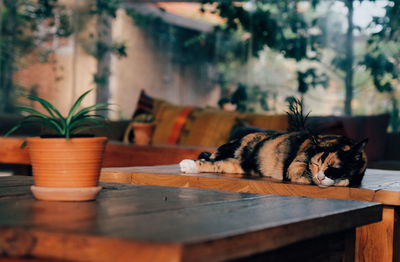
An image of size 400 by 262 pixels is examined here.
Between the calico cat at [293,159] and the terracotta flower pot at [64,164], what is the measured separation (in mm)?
834

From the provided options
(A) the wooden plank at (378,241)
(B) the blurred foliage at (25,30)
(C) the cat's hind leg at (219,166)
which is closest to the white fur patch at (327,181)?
(A) the wooden plank at (378,241)

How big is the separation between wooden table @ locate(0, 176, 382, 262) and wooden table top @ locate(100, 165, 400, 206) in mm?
338

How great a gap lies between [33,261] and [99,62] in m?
5.30

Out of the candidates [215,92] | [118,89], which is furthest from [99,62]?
[215,92]

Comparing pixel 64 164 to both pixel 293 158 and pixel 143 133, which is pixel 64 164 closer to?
pixel 293 158

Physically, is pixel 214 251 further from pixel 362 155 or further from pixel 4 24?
pixel 4 24

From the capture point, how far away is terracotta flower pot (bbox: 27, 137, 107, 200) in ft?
4.42

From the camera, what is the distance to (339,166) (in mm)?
2008

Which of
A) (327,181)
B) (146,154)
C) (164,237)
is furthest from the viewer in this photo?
(146,154)

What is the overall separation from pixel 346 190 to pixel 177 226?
96 centimetres

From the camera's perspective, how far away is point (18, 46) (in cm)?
627

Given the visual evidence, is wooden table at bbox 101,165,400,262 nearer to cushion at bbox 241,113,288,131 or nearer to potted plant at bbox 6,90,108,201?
potted plant at bbox 6,90,108,201

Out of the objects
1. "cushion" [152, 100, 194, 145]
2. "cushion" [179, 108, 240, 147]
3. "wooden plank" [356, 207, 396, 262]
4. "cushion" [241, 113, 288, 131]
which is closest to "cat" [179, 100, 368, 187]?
"wooden plank" [356, 207, 396, 262]

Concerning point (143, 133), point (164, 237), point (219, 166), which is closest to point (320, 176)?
point (219, 166)
